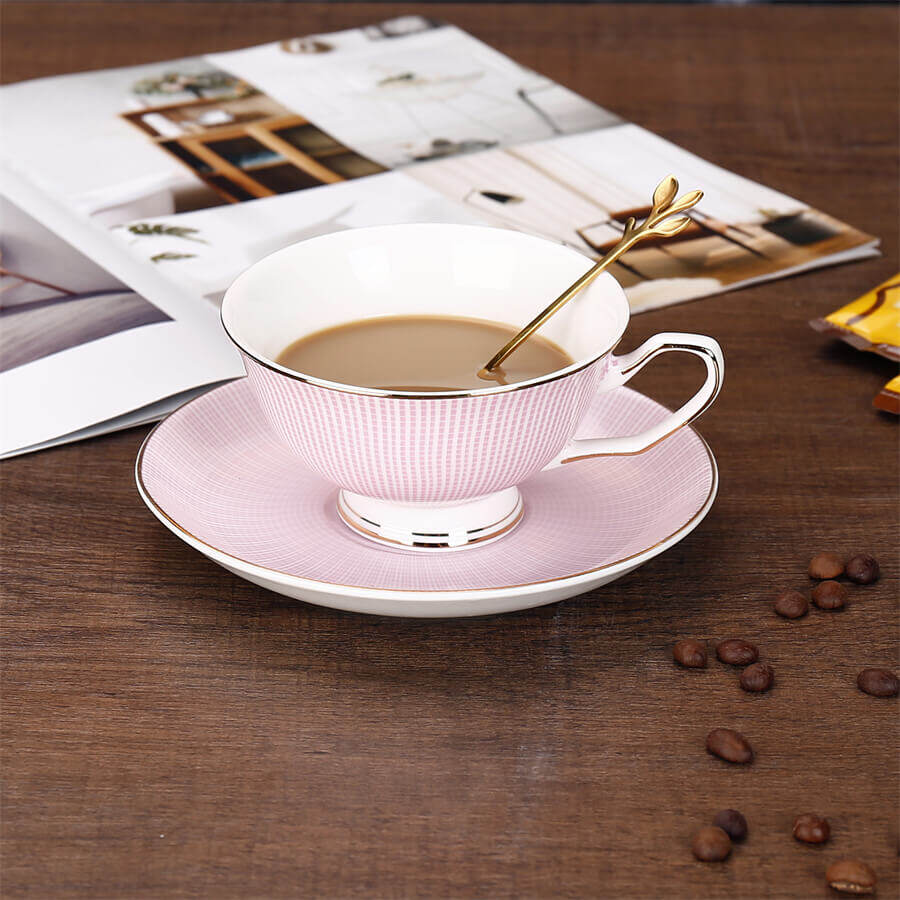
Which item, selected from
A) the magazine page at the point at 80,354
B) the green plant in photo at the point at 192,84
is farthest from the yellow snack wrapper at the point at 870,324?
the green plant in photo at the point at 192,84

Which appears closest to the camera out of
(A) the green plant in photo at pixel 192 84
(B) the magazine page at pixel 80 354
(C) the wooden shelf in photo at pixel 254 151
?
(B) the magazine page at pixel 80 354

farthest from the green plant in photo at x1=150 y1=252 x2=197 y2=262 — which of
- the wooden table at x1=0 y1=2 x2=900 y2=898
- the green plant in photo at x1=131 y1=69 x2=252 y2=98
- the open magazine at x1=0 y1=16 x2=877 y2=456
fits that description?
the green plant in photo at x1=131 y1=69 x2=252 y2=98

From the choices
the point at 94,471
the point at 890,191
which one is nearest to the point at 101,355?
the point at 94,471

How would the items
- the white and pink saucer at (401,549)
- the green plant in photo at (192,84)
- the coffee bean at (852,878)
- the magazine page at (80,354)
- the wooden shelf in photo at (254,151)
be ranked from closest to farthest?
the coffee bean at (852,878) → the white and pink saucer at (401,549) → the magazine page at (80,354) → the wooden shelf in photo at (254,151) → the green plant in photo at (192,84)

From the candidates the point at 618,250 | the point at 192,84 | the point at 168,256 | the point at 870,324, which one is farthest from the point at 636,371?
the point at 192,84

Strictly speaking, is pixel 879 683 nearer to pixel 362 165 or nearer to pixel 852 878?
pixel 852 878

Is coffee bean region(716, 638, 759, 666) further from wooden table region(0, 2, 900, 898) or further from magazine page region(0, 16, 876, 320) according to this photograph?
magazine page region(0, 16, 876, 320)

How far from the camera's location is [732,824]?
452 millimetres

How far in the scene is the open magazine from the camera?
81cm

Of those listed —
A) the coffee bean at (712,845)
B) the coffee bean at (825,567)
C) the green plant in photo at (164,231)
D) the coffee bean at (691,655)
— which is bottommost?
the green plant in photo at (164,231)

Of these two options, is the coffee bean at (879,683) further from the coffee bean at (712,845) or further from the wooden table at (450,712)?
the coffee bean at (712,845)

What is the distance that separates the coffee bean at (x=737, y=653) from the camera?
1.78 ft

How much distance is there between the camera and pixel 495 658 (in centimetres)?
55

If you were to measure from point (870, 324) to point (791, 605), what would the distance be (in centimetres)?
32
